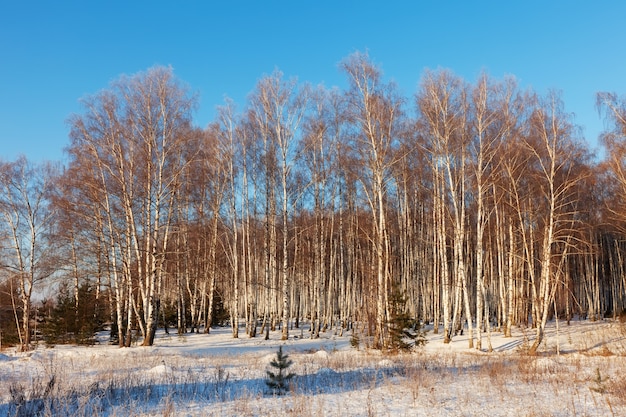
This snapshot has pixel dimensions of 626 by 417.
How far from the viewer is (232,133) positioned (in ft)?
74.1

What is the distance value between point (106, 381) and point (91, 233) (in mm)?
14031

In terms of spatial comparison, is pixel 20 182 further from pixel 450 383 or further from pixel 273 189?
pixel 450 383

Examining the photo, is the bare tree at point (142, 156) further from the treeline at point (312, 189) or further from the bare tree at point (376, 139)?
the bare tree at point (376, 139)

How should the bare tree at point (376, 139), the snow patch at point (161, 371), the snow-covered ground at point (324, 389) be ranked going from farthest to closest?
the bare tree at point (376, 139) < the snow patch at point (161, 371) < the snow-covered ground at point (324, 389)

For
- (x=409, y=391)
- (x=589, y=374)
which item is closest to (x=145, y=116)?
(x=409, y=391)

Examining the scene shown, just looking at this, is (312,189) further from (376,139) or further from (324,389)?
(324,389)

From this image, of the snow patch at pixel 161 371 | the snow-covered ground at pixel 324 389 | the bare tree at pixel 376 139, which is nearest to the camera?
the snow-covered ground at pixel 324 389

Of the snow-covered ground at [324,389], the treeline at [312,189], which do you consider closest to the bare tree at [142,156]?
the treeline at [312,189]

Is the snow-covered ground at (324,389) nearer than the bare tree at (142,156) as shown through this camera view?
Yes

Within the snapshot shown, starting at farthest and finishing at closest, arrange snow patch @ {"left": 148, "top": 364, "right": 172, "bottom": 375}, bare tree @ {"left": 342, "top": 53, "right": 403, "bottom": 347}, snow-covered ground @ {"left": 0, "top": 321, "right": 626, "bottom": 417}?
bare tree @ {"left": 342, "top": 53, "right": 403, "bottom": 347} → snow patch @ {"left": 148, "top": 364, "right": 172, "bottom": 375} → snow-covered ground @ {"left": 0, "top": 321, "right": 626, "bottom": 417}

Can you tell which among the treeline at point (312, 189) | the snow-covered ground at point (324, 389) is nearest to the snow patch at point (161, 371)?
the snow-covered ground at point (324, 389)

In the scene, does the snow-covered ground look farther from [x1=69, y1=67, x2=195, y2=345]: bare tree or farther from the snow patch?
→ [x1=69, y1=67, x2=195, y2=345]: bare tree

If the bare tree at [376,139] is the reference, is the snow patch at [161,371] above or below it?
below

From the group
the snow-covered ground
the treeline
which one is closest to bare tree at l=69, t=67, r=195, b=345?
the treeline
